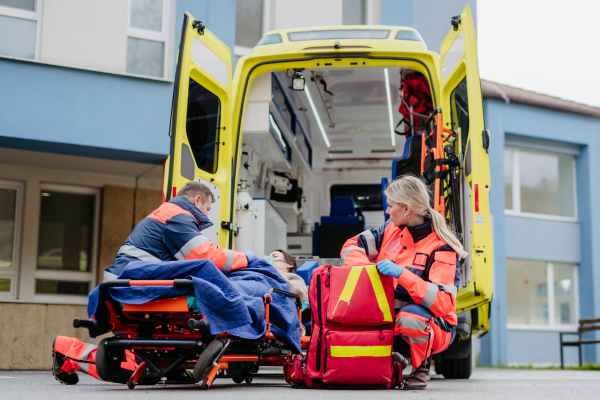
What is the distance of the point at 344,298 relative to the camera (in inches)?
144

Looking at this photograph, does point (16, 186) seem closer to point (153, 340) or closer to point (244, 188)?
point (244, 188)

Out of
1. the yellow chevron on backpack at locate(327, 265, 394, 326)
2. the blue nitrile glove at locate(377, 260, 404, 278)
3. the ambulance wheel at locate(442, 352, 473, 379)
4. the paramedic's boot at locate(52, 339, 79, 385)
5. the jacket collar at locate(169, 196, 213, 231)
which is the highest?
the jacket collar at locate(169, 196, 213, 231)

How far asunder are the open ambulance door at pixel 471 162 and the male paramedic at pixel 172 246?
166cm

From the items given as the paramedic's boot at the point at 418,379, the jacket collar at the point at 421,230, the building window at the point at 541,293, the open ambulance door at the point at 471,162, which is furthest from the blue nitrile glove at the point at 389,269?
the building window at the point at 541,293

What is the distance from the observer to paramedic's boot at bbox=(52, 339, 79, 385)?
420cm

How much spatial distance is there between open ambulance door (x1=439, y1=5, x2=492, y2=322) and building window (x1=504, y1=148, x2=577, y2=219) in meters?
11.8

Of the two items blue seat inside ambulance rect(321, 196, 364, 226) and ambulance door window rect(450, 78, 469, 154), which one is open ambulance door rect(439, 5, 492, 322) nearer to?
ambulance door window rect(450, 78, 469, 154)

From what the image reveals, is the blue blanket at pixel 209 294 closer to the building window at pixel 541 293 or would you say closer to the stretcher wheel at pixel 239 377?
the stretcher wheel at pixel 239 377

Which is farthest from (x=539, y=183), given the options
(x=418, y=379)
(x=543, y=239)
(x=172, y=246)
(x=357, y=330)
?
(x=172, y=246)

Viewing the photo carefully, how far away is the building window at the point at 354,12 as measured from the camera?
10.8 metres

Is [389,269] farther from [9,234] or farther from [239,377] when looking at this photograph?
[9,234]

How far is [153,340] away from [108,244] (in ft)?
21.1

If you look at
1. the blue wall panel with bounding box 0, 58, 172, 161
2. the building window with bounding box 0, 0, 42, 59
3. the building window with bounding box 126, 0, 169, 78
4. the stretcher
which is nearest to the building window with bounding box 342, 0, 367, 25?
the building window with bounding box 126, 0, 169, 78

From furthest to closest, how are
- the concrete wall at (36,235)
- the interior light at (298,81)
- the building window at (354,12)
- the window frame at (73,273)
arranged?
the building window at (354,12) < the window frame at (73,273) < the concrete wall at (36,235) < the interior light at (298,81)
